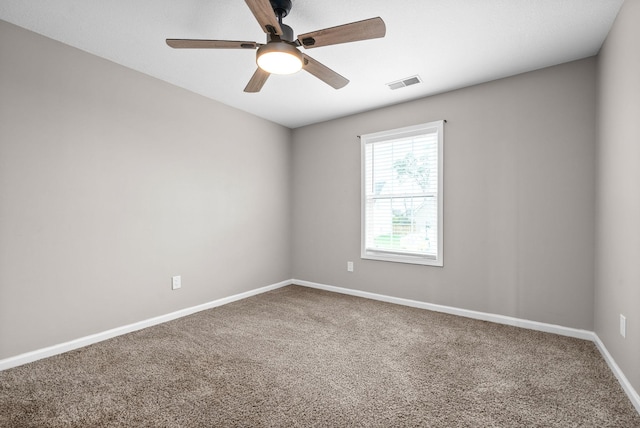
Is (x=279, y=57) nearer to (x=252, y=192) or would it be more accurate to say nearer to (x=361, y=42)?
(x=361, y=42)

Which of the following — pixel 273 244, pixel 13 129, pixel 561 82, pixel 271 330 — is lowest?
pixel 271 330

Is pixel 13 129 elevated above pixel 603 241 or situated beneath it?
elevated above

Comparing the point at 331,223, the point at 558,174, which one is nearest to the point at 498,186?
the point at 558,174

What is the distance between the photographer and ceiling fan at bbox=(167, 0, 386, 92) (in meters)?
1.70

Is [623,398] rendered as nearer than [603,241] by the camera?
Yes

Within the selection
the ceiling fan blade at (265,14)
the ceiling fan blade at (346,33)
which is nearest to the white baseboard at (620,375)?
the ceiling fan blade at (346,33)

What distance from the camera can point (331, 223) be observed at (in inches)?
173

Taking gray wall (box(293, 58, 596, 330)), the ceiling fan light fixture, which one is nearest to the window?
gray wall (box(293, 58, 596, 330))

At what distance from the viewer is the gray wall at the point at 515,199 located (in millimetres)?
2711

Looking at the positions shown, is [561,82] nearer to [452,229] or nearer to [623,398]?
[452,229]

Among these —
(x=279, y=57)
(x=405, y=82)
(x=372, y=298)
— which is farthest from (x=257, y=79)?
(x=372, y=298)

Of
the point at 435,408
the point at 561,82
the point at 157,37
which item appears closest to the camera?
the point at 435,408

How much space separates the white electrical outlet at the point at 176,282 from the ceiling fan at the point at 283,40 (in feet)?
7.45

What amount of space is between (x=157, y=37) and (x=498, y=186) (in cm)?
329
